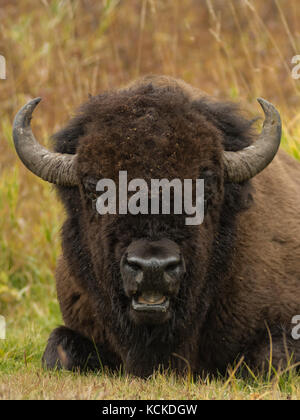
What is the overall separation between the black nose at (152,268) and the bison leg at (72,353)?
1.30m

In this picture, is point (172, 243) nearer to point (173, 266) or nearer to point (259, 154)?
point (173, 266)

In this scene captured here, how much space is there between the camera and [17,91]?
12.9 m

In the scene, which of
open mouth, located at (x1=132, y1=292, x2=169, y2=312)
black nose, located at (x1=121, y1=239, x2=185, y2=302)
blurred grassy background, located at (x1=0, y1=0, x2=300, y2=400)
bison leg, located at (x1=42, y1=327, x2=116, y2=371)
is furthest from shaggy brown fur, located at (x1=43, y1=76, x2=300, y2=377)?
blurred grassy background, located at (x1=0, y1=0, x2=300, y2=400)

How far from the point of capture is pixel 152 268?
4.46m

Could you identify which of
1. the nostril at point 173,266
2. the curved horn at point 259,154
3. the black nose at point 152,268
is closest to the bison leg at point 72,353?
the black nose at point 152,268

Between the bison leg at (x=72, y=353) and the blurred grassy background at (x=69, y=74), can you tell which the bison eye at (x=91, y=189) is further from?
the blurred grassy background at (x=69, y=74)

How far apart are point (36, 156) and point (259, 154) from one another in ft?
5.10

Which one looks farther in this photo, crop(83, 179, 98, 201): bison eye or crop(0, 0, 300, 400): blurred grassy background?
crop(0, 0, 300, 400): blurred grassy background

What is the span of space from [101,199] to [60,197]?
2.40 ft

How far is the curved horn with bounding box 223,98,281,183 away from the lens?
212 inches

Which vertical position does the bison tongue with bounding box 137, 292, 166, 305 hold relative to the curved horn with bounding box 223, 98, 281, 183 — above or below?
below

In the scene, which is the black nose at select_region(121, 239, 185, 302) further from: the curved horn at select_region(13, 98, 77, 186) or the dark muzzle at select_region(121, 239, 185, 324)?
the curved horn at select_region(13, 98, 77, 186)

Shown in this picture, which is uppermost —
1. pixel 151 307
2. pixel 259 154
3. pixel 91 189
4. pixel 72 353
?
pixel 259 154

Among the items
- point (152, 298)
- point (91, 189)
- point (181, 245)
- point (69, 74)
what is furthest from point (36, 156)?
point (69, 74)
